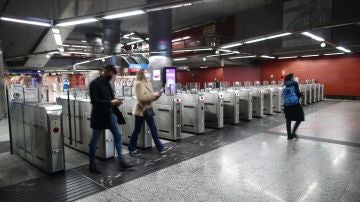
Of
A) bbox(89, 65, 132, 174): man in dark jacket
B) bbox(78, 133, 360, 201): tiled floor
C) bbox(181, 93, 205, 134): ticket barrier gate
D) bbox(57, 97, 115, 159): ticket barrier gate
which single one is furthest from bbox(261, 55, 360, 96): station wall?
bbox(89, 65, 132, 174): man in dark jacket

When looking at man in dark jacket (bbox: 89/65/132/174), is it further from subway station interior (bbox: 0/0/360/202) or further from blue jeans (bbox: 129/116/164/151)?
blue jeans (bbox: 129/116/164/151)

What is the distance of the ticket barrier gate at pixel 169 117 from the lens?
516cm

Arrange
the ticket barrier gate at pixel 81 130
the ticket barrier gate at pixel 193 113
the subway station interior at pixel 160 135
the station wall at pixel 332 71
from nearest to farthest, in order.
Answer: the subway station interior at pixel 160 135 < the ticket barrier gate at pixel 81 130 < the ticket barrier gate at pixel 193 113 < the station wall at pixel 332 71

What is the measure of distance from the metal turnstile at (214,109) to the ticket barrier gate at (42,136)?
3917 millimetres

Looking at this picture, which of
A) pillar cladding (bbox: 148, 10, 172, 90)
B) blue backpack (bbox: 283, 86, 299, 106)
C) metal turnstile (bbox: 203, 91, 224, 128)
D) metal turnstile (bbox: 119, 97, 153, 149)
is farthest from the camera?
pillar cladding (bbox: 148, 10, 172, 90)

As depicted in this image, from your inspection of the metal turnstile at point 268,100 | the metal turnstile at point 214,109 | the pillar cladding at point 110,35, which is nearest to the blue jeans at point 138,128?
the metal turnstile at point 214,109

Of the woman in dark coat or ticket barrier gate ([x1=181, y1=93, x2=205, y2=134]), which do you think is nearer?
the woman in dark coat

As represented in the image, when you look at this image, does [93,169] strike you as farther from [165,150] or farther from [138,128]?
[165,150]

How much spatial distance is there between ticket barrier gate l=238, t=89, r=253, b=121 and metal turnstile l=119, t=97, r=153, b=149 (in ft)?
12.2

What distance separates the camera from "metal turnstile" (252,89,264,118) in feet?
25.7

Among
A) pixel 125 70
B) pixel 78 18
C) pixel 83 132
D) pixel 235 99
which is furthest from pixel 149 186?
pixel 125 70

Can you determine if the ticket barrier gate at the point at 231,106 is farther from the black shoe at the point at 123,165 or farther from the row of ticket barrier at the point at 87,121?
the black shoe at the point at 123,165

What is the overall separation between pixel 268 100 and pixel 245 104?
1.60 m

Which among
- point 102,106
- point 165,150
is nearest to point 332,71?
point 165,150
